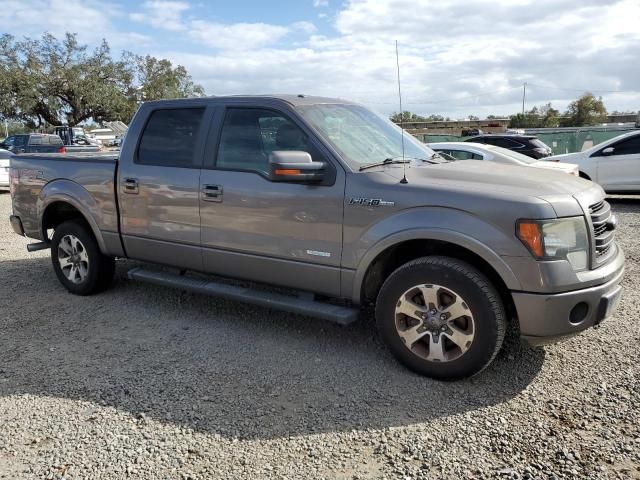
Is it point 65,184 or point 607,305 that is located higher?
point 65,184

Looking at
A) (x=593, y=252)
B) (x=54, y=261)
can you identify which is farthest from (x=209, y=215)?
Answer: (x=593, y=252)

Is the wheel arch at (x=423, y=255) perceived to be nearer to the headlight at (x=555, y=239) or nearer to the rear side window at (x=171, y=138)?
the headlight at (x=555, y=239)

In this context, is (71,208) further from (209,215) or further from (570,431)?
(570,431)

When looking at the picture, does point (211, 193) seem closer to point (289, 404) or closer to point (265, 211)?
point (265, 211)

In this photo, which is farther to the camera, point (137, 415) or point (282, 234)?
point (282, 234)

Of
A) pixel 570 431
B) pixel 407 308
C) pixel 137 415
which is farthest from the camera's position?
pixel 407 308

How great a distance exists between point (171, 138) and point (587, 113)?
67.7m

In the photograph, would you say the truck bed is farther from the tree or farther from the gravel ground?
the tree

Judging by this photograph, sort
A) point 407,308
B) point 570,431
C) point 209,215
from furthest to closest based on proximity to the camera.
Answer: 1. point 209,215
2. point 407,308
3. point 570,431

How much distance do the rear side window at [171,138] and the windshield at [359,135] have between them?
1.08m

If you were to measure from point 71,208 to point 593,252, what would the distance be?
4.92 metres

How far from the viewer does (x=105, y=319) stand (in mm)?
5004

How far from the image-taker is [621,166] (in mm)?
11766

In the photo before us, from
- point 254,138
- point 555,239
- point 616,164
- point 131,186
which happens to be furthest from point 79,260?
point 616,164
